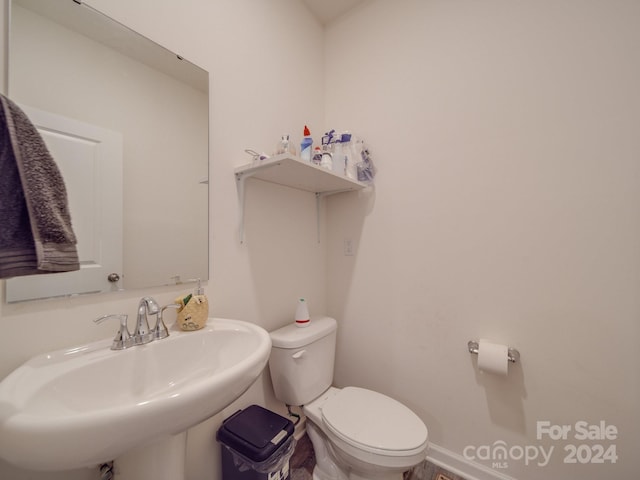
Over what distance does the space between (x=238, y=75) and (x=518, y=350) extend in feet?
5.57

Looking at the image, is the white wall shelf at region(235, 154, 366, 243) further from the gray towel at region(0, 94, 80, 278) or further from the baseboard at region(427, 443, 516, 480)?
the baseboard at region(427, 443, 516, 480)

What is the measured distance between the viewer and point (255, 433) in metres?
0.90

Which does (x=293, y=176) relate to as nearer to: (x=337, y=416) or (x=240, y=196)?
(x=240, y=196)

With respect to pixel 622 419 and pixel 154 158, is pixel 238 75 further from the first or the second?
pixel 622 419

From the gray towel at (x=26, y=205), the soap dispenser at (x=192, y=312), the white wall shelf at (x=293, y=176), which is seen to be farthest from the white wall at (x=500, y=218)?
the gray towel at (x=26, y=205)

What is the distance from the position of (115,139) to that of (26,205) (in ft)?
1.47

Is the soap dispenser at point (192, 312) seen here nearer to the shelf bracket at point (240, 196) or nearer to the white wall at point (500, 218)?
the shelf bracket at point (240, 196)

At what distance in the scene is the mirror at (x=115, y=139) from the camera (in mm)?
642

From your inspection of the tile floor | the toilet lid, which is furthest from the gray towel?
the tile floor

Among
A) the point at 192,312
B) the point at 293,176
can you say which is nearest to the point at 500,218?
the point at 293,176

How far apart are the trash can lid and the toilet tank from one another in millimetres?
135

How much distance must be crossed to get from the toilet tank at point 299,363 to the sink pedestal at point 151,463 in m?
0.50

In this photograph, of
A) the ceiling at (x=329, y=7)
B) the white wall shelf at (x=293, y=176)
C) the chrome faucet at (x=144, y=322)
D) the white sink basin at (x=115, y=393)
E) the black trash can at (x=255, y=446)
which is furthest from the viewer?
the ceiling at (x=329, y=7)

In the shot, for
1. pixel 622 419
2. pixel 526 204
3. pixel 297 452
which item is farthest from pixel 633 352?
pixel 297 452
